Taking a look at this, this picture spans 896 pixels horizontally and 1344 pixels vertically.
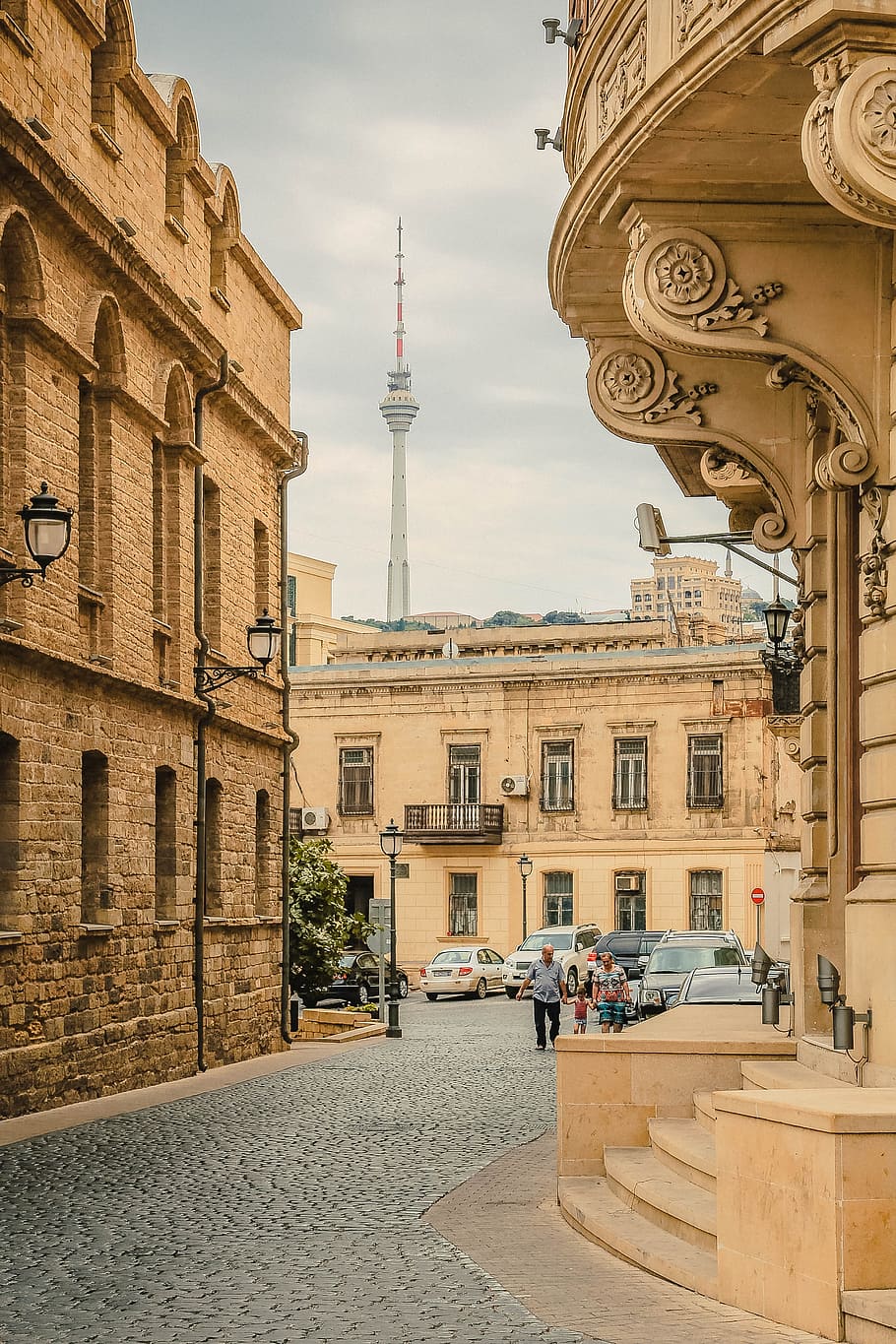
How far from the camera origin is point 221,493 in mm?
25781

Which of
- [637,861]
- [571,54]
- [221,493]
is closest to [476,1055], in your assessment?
[221,493]

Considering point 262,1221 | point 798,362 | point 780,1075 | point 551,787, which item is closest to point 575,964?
point 551,787

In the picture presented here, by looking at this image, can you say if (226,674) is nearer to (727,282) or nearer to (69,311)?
(69,311)

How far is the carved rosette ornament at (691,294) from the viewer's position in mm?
9938

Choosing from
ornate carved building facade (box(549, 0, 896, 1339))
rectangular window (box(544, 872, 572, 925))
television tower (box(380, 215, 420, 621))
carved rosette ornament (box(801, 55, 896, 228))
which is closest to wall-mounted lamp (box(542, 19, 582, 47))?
ornate carved building facade (box(549, 0, 896, 1339))

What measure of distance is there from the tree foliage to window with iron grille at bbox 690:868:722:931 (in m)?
23.1

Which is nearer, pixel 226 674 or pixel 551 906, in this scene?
pixel 226 674

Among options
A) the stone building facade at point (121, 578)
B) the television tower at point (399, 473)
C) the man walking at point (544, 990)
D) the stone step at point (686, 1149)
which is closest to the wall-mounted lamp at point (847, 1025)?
the stone step at point (686, 1149)

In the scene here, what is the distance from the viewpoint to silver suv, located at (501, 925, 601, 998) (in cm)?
4709

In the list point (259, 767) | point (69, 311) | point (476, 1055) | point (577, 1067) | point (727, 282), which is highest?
point (69, 311)

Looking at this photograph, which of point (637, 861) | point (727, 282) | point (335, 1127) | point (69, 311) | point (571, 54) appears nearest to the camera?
point (727, 282)

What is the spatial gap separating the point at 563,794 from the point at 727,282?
47.7 metres

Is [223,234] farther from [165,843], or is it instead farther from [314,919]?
[314,919]

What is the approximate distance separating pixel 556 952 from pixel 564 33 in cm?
3731
